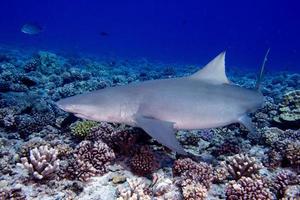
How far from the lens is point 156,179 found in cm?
467

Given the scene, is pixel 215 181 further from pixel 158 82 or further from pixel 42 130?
pixel 42 130

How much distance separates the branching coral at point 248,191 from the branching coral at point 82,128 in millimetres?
3148

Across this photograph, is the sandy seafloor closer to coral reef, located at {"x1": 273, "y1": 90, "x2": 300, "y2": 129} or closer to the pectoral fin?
coral reef, located at {"x1": 273, "y1": 90, "x2": 300, "y2": 129}

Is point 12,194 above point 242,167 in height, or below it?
below

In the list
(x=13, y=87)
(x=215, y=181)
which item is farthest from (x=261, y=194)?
(x=13, y=87)

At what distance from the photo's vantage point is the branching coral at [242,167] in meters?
5.00

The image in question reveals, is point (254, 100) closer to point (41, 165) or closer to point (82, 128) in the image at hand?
point (82, 128)

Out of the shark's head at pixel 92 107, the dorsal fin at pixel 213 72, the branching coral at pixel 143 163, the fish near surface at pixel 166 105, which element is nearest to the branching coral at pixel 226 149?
the fish near surface at pixel 166 105

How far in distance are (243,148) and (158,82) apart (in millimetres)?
2833

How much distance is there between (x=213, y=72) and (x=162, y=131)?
2077 millimetres

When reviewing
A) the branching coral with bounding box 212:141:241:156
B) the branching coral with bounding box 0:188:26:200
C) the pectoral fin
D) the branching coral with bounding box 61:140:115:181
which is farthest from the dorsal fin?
the branching coral with bounding box 0:188:26:200

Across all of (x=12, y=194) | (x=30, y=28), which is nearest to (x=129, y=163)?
(x=12, y=194)

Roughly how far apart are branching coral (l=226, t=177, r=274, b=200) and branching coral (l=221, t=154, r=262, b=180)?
0.51 metres

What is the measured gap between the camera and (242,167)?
16.5 ft
